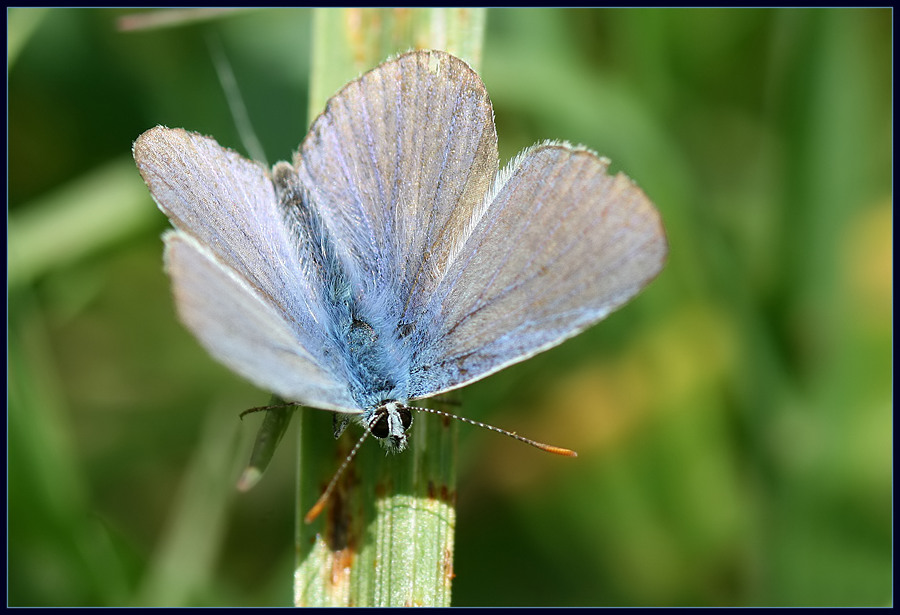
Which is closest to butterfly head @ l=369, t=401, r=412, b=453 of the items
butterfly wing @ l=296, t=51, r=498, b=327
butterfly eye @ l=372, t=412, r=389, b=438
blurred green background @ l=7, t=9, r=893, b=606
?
butterfly eye @ l=372, t=412, r=389, b=438

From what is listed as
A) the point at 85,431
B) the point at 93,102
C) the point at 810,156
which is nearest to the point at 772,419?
the point at 810,156

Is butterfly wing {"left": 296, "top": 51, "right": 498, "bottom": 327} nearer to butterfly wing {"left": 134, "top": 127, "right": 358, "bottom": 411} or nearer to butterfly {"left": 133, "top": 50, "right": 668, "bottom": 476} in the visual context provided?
butterfly {"left": 133, "top": 50, "right": 668, "bottom": 476}

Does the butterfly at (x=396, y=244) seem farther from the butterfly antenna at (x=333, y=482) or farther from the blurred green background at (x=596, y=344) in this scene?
the blurred green background at (x=596, y=344)

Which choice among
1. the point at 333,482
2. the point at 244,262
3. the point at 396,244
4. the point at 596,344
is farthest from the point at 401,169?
the point at 596,344

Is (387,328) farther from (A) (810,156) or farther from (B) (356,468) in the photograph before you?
(A) (810,156)

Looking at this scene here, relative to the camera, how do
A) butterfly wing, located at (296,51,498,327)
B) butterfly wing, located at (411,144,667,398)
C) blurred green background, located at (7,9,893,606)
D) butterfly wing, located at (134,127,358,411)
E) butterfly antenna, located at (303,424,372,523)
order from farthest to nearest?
1. blurred green background, located at (7,9,893,606)
2. butterfly wing, located at (296,51,498,327)
3. butterfly antenna, located at (303,424,372,523)
4. butterfly wing, located at (411,144,667,398)
5. butterfly wing, located at (134,127,358,411)

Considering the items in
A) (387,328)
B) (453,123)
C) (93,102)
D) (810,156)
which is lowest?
(387,328)

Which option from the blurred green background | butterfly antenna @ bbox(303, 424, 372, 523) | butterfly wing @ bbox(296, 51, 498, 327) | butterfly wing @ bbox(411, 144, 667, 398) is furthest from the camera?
the blurred green background

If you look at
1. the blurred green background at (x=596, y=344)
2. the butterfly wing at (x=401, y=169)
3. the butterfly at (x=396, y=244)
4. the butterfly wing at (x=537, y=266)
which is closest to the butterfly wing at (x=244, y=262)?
the butterfly at (x=396, y=244)
